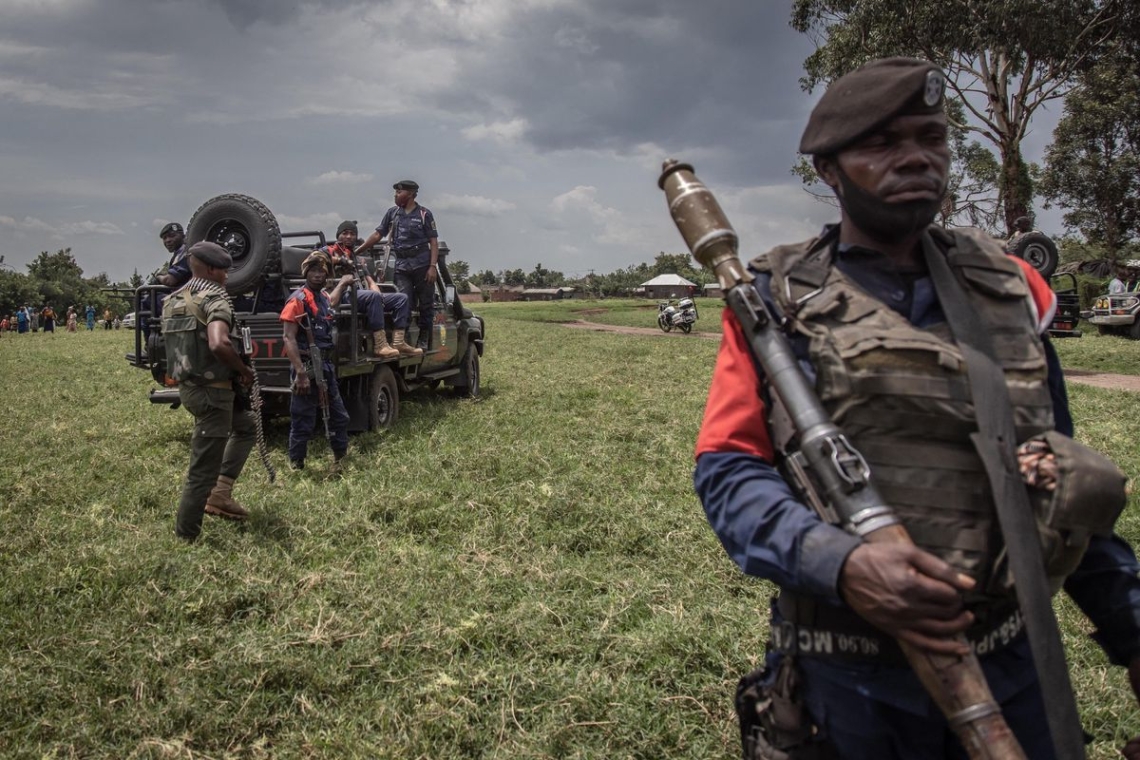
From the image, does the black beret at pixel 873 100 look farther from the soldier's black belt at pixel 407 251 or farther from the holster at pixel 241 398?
the soldier's black belt at pixel 407 251

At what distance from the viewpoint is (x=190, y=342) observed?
5.51m

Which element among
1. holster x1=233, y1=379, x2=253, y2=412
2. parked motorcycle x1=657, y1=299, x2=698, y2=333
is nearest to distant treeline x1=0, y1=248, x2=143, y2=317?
parked motorcycle x1=657, y1=299, x2=698, y2=333

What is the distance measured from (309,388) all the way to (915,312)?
6.45 metres

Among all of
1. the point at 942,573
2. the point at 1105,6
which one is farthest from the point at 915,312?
the point at 1105,6

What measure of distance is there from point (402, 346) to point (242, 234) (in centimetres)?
190

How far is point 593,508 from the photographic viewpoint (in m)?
5.91

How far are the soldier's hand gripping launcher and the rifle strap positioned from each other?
132 millimetres

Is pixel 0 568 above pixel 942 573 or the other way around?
the other way around

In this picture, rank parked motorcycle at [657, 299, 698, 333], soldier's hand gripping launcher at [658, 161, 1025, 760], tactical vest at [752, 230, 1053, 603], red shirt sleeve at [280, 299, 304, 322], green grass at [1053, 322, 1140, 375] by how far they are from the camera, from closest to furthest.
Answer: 1. soldier's hand gripping launcher at [658, 161, 1025, 760]
2. tactical vest at [752, 230, 1053, 603]
3. red shirt sleeve at [280, 299, 304, 322]
4. green grass at [1053, 322, 1140, 375]
5. parked motorcycle at [657, 299, 698, 333]

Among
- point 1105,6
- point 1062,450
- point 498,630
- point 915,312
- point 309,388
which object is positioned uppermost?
point 1105,6

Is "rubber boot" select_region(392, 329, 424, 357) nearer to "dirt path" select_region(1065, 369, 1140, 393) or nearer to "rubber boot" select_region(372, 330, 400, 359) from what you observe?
"rubber boot" select_region(372, 330, 400, 359)

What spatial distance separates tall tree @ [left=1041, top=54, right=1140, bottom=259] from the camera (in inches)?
1065

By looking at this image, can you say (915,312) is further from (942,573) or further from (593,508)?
(593,508)

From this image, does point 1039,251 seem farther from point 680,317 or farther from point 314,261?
point 680,317
